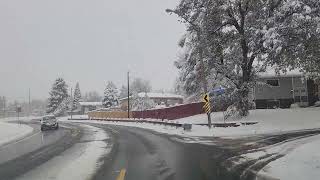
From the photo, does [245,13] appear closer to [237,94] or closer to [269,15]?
[269,15]

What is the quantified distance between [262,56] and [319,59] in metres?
10.4

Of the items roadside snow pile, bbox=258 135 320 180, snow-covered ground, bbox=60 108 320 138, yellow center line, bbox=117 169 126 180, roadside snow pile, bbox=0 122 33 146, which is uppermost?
snow-covered ground, bbox=60 108 320 138

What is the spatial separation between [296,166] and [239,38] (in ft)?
79.4

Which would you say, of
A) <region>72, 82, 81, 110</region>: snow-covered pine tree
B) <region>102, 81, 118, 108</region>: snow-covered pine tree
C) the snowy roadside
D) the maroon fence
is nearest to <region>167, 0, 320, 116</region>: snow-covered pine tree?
the maroon fence

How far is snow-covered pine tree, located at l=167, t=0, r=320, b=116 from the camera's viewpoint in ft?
96.7

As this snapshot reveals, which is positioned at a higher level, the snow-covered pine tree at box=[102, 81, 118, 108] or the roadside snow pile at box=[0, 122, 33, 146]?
the snow-covered pine tree at box=[102, 81, 118, 108]

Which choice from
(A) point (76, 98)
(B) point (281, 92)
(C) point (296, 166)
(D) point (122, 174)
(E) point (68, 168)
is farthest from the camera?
(A) point (76, 98)

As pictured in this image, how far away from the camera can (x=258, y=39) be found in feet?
107

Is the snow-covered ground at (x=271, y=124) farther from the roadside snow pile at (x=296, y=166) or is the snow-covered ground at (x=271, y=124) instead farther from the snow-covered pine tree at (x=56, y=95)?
the snow-covered pine tree at (x=56, y=95)

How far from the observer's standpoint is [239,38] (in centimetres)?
3553

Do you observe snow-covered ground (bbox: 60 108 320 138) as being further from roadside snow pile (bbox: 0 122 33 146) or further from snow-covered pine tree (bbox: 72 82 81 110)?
snow-covered pine tree (bbox: 72 82 81 110)

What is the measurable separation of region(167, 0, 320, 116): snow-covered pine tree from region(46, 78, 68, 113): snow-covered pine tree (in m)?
94.8

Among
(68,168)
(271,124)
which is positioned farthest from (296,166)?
(271,124)

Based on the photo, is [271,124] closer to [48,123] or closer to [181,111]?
[181,111]
